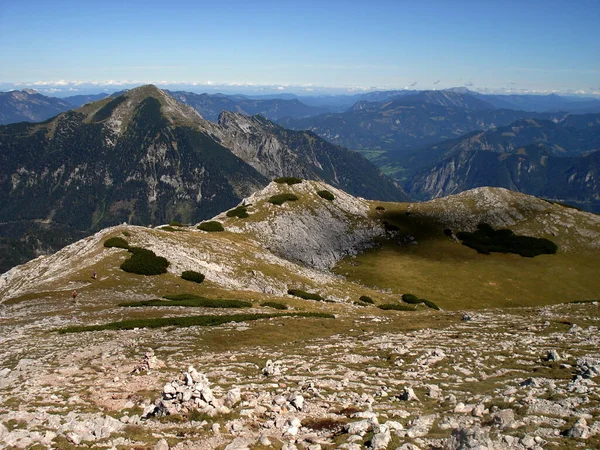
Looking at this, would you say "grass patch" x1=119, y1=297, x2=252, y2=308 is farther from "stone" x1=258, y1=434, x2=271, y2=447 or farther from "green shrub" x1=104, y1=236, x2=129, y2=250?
"stone" x1=258, y1=434, x2=271, y2=447

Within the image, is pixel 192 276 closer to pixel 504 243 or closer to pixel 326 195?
pixel 326 195

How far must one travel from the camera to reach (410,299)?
6347 centimetres

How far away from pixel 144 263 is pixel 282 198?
164ft

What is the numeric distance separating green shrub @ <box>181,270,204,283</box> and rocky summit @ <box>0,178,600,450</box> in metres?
0.21

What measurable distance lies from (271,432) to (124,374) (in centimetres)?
977

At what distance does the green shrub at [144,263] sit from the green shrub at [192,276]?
2455 millimetres

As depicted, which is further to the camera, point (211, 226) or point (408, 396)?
point (211, 226)

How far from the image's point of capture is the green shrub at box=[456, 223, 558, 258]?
9269 centimetres

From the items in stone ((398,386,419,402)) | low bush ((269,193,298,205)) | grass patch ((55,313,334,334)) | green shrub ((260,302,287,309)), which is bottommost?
green shrub ((260,302,287,309))

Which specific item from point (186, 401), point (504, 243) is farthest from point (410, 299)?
point (186, 401)

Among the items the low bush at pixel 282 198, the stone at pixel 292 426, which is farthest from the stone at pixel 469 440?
the low bush at pixel 282 198

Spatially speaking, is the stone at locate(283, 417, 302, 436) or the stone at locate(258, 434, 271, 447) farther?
the stone at locate(283, 417, 302, 436)

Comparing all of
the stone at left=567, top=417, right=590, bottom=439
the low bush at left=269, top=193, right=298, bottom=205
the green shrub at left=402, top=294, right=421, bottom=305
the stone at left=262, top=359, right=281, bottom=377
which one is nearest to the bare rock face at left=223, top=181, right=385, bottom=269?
the low bush at left=269, top=193, right=298, bottom=205

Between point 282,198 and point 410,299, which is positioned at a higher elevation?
point 282,198
